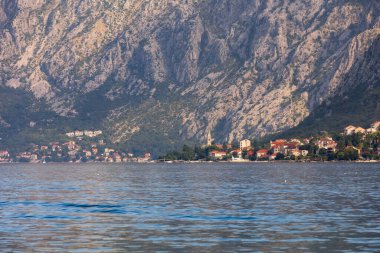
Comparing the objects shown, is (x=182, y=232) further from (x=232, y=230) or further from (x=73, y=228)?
(x=73, y=228)

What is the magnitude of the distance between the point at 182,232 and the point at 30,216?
21.9m

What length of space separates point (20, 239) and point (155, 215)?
22.9 metres

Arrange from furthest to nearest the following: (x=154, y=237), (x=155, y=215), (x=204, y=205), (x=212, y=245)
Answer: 1. (x=204, y=205)
2. (x=155, y=215)
3. (x=154, y=237)
4. (x=212, y=245)

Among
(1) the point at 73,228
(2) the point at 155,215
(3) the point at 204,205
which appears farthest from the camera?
(3) the point at 204,205

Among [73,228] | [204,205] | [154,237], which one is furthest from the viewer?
[204,205]

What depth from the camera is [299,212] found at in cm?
9631

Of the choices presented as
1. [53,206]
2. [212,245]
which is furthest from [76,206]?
[212,245]

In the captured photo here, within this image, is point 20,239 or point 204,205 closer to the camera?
point 20,239

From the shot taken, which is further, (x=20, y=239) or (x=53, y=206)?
(x=53, y=206)

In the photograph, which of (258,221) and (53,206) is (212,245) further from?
(53,206)

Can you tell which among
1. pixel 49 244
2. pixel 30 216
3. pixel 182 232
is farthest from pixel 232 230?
pixel 30 216

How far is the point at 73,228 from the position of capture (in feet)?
274

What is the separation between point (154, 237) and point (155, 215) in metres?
19.8

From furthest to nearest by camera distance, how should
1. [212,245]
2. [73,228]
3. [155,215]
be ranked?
[155,215] < [73,228] < [212,245]
